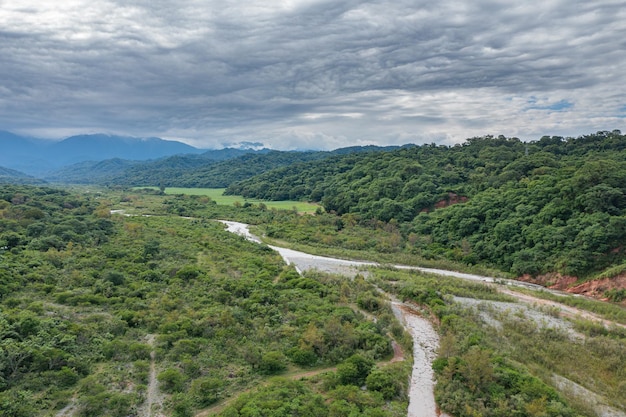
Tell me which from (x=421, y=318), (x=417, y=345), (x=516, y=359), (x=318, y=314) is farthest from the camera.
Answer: (x=421, y=318)

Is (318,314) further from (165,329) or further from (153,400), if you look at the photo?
(153,400)

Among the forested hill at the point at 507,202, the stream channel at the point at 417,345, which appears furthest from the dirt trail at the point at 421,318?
the forested hill at the point at 507,202

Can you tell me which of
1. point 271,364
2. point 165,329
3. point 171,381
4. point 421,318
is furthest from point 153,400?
point 421,318

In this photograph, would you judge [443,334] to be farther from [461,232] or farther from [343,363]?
[461,232]

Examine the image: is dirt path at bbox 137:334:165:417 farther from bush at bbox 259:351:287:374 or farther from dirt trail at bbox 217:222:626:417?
dirt trail at bbox 217:222:626:417

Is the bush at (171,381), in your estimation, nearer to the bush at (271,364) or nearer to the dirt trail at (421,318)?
the bush at (271,364)

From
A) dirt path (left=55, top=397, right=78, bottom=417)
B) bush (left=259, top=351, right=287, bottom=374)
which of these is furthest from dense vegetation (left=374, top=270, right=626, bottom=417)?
dirt path (left=55, top=397, right=78, bottom=417)
